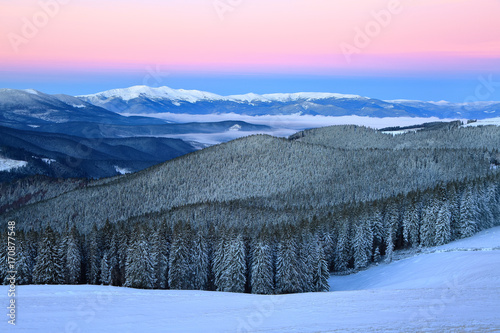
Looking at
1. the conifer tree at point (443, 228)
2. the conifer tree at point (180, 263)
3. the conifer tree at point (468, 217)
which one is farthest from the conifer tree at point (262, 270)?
the conifer tree at point (468, 217)

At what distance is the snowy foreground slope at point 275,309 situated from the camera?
1319 inches

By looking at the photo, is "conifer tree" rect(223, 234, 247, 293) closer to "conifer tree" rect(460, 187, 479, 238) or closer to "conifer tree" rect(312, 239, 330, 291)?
"conifer tree" rect(312, 239, 330, 291)

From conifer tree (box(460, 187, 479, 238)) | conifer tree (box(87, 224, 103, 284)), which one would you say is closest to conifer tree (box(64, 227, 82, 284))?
conifer tree (box(87, 224, 103, 284))

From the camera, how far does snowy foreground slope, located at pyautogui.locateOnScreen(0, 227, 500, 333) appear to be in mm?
33500

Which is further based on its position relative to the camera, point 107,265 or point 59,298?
point 107,265

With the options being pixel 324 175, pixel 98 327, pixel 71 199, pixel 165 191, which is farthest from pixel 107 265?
pixel 324 175

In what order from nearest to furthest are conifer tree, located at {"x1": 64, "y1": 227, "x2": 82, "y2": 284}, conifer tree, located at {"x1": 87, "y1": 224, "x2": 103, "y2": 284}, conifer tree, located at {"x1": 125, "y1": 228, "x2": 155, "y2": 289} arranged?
conifer tree, located at {"x1": 125, "y1": 228, "x2": 155, "y2": 289} → conifer tree, located at {"x1": 64, "y1": 227, "x2": 82, "y2": 284} → conifer tree, located at {"x1": 87, "y1": 224, "x2": 103, "y2": 284}

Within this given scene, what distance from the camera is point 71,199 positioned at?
6634 inches

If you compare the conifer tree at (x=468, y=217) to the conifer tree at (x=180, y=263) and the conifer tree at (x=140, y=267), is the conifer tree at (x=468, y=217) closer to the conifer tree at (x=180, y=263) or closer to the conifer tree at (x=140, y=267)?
the conifer tree at (x=180, y=263)

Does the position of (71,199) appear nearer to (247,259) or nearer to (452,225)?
(247,259)

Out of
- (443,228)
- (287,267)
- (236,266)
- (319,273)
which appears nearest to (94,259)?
(236,266)

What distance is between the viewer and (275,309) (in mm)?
40125

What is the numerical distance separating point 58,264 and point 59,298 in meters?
23.1

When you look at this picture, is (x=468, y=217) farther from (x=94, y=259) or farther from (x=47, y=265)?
(x=47, y=265)
